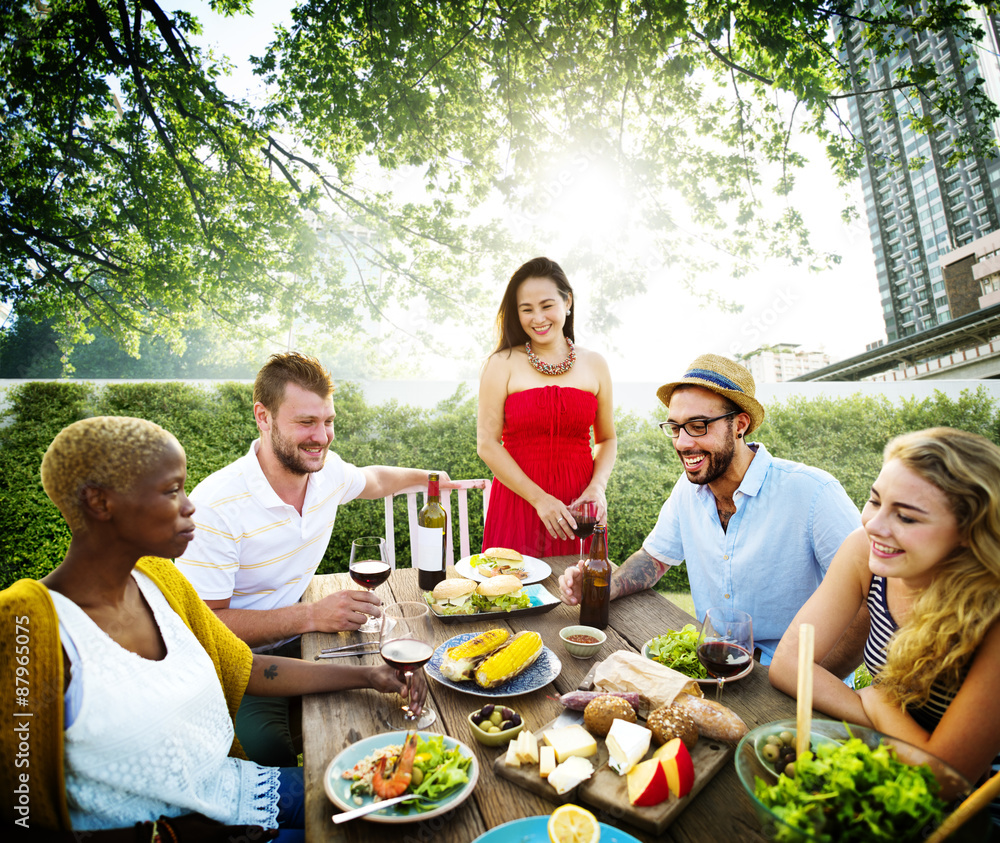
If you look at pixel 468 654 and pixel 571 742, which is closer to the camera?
pixel 571 742

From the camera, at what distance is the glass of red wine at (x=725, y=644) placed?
1.49m

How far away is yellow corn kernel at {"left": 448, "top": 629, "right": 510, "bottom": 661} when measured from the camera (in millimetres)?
1622

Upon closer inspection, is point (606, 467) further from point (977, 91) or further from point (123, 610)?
point (977, 91)

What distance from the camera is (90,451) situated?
1.08m

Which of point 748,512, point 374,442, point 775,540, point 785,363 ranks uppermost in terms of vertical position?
point 785,363

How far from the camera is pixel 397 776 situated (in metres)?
1.09

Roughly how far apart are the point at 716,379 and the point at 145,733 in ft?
6.79

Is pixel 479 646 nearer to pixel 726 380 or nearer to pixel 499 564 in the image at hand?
pixel 499 564

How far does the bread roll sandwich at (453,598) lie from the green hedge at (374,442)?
3.26 metres

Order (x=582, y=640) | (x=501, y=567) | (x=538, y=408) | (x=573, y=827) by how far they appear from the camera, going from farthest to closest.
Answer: (x=538, y=408), (x=501, y=567), (x=582, y=640), (x=573, y=827)

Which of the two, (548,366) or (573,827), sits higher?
(548,366)

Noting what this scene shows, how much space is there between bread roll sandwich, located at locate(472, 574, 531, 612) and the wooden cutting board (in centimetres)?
85

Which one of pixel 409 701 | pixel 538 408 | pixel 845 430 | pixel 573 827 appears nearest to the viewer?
pixel 573 827

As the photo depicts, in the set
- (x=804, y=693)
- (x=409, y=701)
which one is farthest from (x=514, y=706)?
(x=804, y=693)
